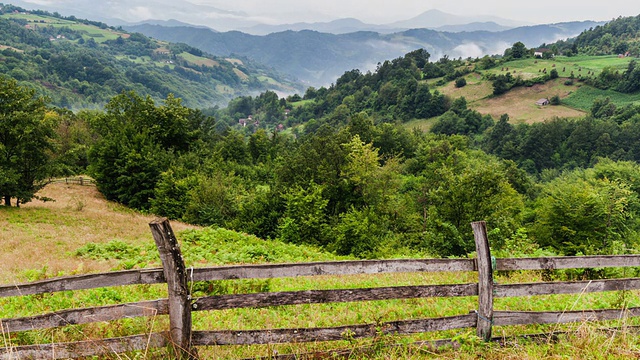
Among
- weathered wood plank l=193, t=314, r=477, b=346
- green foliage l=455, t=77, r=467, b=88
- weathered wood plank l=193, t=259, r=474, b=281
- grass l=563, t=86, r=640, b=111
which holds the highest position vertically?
green foliage l=455, t=77, r=467, b=88

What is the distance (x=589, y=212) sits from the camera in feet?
79.7

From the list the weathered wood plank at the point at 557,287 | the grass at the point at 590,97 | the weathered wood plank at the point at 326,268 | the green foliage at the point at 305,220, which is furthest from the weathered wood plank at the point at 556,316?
the grass at the point at 590,97

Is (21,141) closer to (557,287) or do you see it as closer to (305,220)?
(305,220)

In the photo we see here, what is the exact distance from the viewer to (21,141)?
2828cm

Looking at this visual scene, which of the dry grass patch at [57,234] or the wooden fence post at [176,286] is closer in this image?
the wooden fence post at [176,286]

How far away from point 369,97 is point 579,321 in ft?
582

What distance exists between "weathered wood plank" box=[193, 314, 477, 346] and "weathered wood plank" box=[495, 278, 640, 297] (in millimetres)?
669

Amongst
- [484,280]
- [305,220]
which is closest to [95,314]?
[484,280]

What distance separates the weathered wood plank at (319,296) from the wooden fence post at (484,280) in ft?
0.45

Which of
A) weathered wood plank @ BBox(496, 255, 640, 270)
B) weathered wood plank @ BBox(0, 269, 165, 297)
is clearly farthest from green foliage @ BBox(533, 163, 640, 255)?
weathered wood plank @ BBox(0, 269, 165, 297)

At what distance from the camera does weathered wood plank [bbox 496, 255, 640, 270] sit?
4730 millimetres

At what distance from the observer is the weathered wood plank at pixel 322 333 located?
425 cm

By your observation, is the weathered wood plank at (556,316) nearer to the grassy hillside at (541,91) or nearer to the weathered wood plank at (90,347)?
the weathered wood plank at (90,347)

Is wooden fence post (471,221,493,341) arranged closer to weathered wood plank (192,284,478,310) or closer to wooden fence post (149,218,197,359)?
weathered wood plank (192,284,478,310)
